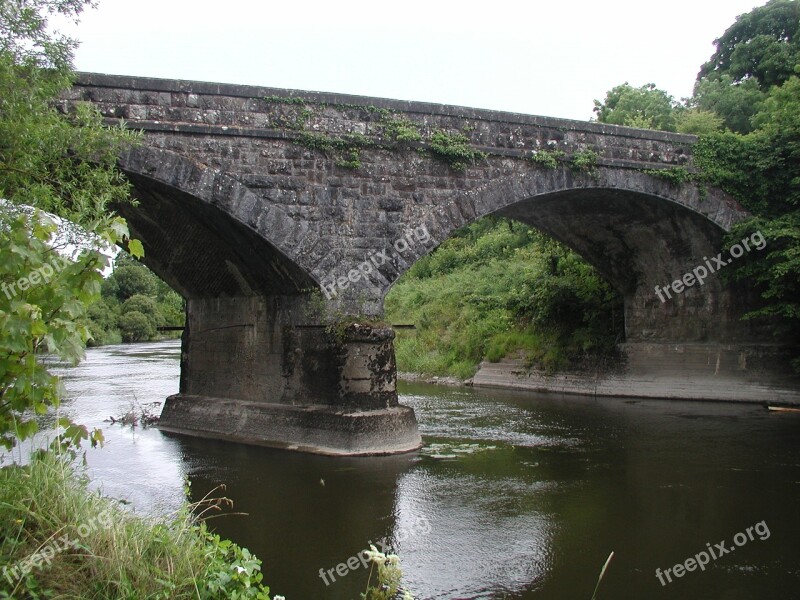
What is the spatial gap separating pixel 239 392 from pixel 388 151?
4.80m

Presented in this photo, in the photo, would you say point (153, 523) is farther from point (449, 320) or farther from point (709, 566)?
point (449, 320)

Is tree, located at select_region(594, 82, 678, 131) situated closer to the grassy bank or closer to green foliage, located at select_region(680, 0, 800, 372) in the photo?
the grassy bank

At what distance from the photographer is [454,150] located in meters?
12.0

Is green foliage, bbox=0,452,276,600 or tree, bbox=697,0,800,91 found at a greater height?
tree, bbox=697,0,800,91

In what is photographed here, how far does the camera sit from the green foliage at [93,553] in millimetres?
3709

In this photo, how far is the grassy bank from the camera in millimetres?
19875

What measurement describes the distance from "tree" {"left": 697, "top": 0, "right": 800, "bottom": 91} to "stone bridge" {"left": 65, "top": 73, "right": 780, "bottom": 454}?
17.8 m

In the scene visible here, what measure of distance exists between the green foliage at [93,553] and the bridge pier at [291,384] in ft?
20.6

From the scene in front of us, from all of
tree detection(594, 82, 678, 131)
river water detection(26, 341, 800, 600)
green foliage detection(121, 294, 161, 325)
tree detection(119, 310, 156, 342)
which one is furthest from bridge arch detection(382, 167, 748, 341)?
green foliage detection(121, 294, 161, 325)

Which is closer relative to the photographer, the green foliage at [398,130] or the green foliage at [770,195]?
the green foliage at [398,130]

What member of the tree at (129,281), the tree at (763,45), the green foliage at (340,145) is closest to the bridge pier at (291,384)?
the green foliage at (340,145)

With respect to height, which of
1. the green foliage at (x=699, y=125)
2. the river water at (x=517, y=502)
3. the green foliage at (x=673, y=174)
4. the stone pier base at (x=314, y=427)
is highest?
the green foliage at (x=699, y=125)

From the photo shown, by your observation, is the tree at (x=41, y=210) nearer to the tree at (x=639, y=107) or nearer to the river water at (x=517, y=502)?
the river water at (x=517, y=502)

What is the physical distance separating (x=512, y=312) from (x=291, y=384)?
11961mm
